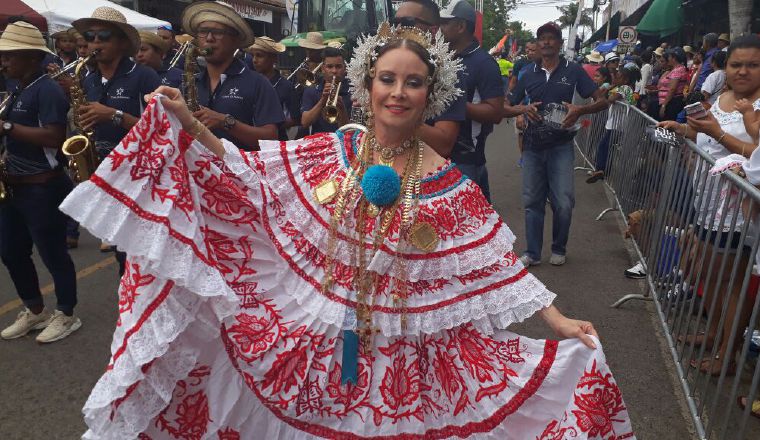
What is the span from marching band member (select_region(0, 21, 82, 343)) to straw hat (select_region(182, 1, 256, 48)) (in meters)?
0.96

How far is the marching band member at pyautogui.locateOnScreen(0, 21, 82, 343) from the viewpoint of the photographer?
12.9 ft

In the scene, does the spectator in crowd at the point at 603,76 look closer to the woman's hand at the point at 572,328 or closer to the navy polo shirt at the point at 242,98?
the navy polo shirt at the point at 242,98

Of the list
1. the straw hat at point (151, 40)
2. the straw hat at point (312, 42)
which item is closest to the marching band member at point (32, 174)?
the straw hat at point (151, 40)

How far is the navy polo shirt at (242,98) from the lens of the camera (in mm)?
3961

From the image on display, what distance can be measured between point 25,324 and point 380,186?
3350 millimetres

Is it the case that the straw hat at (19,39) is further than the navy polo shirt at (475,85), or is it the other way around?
the navy polo shirt at (475,85)

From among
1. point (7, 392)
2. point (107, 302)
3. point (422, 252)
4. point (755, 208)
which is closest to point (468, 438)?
point (422, 252)

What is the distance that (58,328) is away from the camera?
13.7 ft

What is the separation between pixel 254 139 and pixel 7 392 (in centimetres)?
210

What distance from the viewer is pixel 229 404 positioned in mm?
2109

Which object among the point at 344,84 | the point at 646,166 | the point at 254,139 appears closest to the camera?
the point at 254,139

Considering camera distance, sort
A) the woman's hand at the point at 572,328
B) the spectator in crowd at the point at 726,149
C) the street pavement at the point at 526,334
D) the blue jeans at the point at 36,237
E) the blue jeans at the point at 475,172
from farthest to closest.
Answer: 1. the blue jeans at the point at 475,172
2. the blue jeans at the point at 36,237
3. the spectator in crowd at the point at 726,149
4. the street pavement at the point at 526,334
5. the woman's hand at the point at 572,328

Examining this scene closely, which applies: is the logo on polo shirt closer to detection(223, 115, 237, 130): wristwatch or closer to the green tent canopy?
detection(223, 115, 237, 130): wristwatch

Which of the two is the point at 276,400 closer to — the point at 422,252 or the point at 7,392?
the point at 422,252
